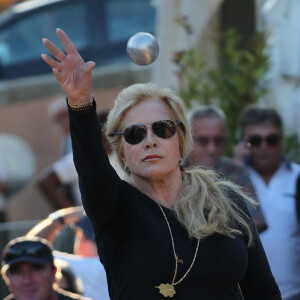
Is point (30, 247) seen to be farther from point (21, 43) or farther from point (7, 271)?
point (21, 43)

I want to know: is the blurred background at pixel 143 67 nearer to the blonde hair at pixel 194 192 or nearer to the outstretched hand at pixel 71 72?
the blonde hair at pixel 194 192

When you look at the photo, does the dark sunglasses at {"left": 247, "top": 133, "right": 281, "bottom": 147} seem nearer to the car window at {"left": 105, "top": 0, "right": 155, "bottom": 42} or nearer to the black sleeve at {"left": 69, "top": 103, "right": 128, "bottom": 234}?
the black sleeve at {"left": 69, "top": 103, "right": 128, "bottom": 234}

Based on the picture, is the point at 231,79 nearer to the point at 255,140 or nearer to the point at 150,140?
Result: the point at 255,140

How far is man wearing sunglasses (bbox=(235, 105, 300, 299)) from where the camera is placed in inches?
183

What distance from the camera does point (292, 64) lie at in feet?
20.1

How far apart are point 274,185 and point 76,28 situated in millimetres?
4386

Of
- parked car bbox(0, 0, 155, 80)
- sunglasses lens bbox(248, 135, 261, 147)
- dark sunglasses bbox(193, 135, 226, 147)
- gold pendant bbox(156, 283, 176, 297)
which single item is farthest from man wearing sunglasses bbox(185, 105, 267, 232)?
parked car bbox(0, 0, 155, 80)

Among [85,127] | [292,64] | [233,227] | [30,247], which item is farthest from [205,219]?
[292,64]

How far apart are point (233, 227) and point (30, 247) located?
5.78 ft

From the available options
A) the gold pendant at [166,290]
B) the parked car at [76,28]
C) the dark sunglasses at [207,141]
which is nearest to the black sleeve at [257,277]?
the gold pendant at [166,290]

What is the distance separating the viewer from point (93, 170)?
262cm

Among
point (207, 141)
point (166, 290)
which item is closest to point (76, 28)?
point (207, 141)

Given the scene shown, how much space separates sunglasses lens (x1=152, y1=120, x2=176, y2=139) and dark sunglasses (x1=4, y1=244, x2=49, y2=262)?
1.66 meters

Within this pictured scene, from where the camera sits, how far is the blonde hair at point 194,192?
9.26ft
